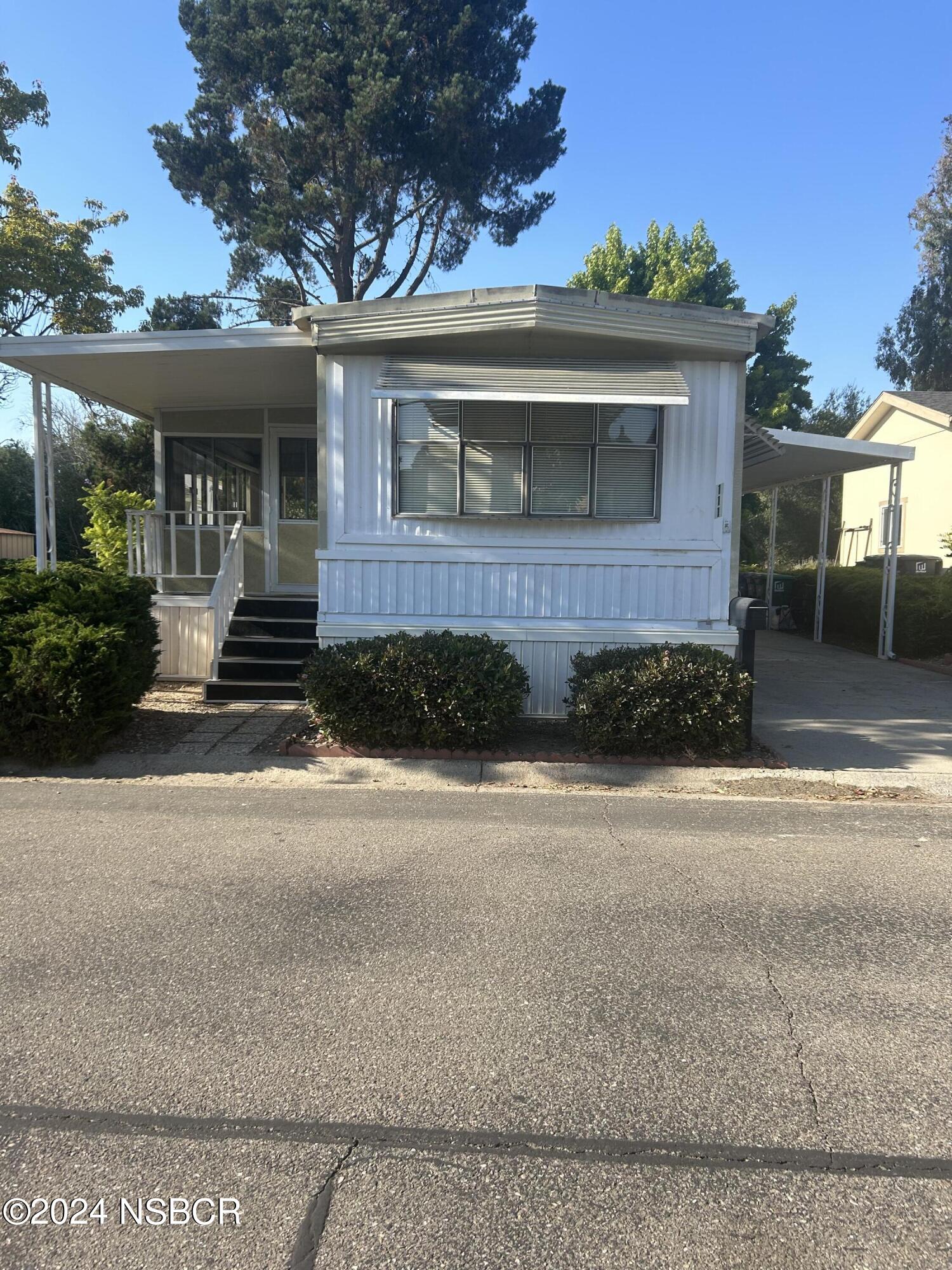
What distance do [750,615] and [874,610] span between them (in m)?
9.20

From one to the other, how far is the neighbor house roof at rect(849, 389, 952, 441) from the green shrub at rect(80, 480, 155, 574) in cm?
1558

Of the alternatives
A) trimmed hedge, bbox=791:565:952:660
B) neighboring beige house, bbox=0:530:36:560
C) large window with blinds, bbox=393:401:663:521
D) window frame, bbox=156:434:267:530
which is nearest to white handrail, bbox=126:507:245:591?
window frame, bbox=156:434:267:530

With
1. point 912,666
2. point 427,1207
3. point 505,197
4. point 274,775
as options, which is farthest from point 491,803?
point 505,197

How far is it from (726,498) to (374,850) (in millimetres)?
5094

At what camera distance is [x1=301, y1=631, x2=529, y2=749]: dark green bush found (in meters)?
7.07

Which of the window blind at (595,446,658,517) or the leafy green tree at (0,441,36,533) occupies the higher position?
the leafy green tree at (0,441,36,533)

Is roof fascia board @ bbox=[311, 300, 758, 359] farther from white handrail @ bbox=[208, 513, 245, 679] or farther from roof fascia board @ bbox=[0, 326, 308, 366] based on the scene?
white handrail @ bbox=[208, 513, 245, 679]

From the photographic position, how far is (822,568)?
16266 millimetres

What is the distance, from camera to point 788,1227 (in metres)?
A: 2.17

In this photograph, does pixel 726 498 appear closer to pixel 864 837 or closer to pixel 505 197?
pixel 864 837

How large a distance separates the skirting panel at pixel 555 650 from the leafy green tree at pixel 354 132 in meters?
16.6

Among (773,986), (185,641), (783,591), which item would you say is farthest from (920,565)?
(773,986)

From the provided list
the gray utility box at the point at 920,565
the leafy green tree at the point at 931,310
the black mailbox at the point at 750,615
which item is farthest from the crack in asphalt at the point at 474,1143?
the leafy green tree at the point at 931,310

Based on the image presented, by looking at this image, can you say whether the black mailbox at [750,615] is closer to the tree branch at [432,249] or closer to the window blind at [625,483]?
the window blind at [625,483]
